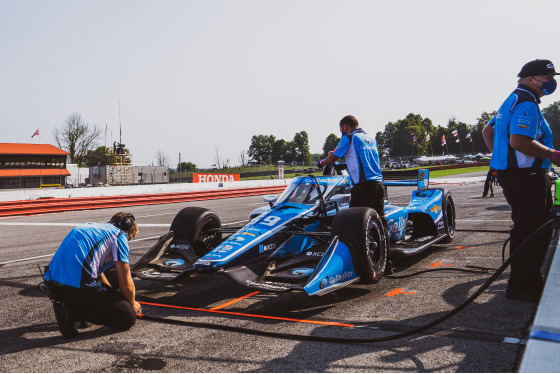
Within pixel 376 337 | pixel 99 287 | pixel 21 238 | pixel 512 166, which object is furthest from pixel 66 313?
pixel 21 238

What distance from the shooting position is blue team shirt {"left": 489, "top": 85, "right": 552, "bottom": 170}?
425cm

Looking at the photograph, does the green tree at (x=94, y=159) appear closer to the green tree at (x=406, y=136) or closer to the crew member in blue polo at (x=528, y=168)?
the green tree at (x=406, y=136)

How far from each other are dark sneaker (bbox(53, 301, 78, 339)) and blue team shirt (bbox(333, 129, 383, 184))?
3.51 meters

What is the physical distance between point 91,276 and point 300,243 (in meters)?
2.43

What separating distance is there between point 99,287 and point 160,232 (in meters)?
6.32

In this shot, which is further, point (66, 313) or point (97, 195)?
point (97, 195)

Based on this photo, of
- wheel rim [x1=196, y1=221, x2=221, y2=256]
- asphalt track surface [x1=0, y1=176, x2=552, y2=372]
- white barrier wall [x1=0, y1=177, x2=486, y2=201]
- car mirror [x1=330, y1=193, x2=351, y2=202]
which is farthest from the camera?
white barrier wall [x1=0, y1=177, x2=486, y2=201]

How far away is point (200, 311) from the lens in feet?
14.9

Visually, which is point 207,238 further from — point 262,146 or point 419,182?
point 262,146

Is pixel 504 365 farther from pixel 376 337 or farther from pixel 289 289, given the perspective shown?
pixel 289 289

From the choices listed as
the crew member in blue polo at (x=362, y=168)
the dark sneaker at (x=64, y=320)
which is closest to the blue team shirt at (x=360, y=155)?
the crew member in blue polo at (x=362, y=168)

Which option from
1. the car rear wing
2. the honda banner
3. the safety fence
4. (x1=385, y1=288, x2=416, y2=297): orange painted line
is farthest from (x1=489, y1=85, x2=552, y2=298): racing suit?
the honda banner

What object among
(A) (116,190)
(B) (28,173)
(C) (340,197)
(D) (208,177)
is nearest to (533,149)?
(C) (340,197)

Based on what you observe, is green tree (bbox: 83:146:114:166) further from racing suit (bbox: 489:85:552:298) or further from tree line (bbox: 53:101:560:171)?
racing suit (bbox: 489:85:552:298)
